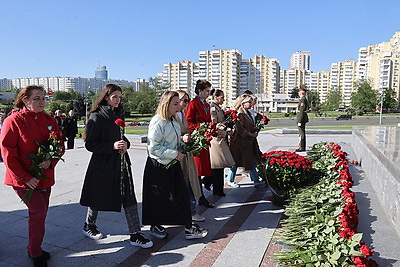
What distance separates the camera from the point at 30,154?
2.95 metres

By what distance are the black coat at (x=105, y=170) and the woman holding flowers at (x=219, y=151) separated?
1.78 m

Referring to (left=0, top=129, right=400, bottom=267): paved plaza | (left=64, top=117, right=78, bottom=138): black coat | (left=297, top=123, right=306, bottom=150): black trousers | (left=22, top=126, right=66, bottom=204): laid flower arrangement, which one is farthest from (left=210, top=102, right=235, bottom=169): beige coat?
(left=64, top=117, right=78, bottom=138): black coat

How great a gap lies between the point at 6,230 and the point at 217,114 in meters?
3.36

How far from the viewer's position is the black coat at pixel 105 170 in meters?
3.51

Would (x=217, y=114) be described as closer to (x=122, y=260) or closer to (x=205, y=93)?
(x=205, y=93)

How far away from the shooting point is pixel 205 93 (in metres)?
4.79

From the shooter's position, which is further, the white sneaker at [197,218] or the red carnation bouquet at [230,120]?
the red carnation bouquet at [230,120]

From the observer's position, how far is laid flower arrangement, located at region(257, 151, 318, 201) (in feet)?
15.3

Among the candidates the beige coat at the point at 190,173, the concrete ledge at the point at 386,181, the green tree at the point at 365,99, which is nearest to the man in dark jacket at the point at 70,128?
the beige coat at the point at 190,173

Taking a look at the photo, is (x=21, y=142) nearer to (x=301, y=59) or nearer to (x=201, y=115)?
(x=201, y=115)

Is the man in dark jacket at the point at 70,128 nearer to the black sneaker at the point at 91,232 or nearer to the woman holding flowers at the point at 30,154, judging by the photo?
the black sneaker at the point at 91,232

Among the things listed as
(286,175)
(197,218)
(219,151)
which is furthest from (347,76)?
(197,218)

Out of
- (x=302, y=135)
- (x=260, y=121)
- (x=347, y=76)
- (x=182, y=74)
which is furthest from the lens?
(x=347, y=76)

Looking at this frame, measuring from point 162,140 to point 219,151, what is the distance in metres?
1.71
